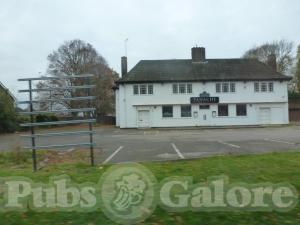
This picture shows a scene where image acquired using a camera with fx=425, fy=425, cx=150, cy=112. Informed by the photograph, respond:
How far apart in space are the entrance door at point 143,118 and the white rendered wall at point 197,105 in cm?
38

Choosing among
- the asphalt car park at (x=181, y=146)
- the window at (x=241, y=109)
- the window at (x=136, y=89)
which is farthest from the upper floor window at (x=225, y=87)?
the asphalt car park at (x=181, y=146)

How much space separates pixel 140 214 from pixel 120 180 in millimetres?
1893

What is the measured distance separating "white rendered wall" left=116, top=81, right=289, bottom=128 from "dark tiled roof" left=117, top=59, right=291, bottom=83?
2.96ft

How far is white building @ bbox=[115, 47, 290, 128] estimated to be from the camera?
50469 mm

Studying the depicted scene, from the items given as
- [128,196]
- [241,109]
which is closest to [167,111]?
[241,109]

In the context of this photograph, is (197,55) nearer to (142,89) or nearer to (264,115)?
(142,89)

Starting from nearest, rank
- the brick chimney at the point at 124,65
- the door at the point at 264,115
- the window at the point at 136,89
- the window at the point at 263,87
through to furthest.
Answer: the window at the point at 136,89, the door at the point at 264,115, the window at the point at 263,87, the brick chimney at the point at 124,65

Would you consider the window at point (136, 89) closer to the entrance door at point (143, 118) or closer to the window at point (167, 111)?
the entrance door at point (143, 118)

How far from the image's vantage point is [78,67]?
209 ft

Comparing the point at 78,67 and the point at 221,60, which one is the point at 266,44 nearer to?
the point at 221,60

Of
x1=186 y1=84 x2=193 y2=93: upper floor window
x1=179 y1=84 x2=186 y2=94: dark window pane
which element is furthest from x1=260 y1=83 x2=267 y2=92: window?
x1=179 y1=84 x2=186 y2=94: dark window pane

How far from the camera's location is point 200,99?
5069 centimetres

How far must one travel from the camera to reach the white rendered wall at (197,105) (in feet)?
165

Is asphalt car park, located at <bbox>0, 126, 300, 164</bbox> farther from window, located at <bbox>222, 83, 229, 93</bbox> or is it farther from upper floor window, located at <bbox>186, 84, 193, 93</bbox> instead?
window, located at <bbox>222, 83, 229, 93</bbox>
